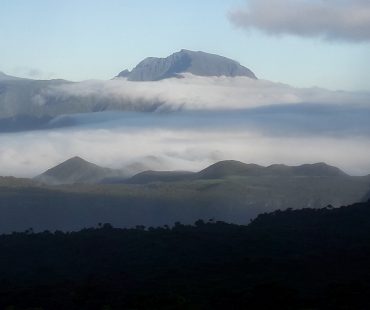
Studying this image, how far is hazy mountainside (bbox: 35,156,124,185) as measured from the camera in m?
166

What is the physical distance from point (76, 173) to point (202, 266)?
130 m

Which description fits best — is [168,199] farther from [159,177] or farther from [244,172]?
[159,177]

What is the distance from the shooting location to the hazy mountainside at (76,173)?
165750 millimetres

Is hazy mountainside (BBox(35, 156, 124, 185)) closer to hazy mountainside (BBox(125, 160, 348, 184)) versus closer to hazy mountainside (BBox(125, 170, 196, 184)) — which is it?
hazy mountainside (BBox(125, 170, 196, 184))

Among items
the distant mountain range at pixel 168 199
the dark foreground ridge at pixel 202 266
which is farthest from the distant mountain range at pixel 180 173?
the dark foreground ridge at pixel 202 266

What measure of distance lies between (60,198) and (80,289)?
2914 inches

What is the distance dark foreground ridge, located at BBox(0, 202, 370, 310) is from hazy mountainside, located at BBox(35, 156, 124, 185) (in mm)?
101247

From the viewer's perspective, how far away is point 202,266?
43.8 meters

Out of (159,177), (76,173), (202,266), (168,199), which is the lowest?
(202,266)

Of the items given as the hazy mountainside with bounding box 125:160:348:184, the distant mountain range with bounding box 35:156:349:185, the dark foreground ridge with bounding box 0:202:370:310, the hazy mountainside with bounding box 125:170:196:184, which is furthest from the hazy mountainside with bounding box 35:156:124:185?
the dark foreground ridge with bounding box 0:202:370:310

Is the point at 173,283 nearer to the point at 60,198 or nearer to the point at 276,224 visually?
the point at 276,224

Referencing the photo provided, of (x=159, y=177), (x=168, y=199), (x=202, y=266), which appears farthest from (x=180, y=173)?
(x=202, y=266)

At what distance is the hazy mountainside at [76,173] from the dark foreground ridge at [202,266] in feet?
332

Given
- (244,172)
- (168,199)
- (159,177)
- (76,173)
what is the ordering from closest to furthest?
(168,199), (244,172), (159,177), (76,173)
